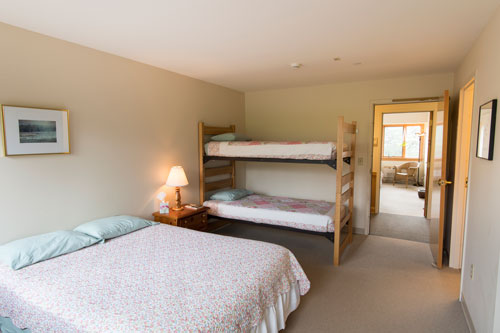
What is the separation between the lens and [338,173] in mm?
3211

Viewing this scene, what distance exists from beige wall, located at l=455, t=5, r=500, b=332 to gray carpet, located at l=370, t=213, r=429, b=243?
6.30ft

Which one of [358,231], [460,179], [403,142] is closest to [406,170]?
[403,142]

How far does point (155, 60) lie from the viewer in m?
3.06

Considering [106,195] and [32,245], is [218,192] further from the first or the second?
[32,245]

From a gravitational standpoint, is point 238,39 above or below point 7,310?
above

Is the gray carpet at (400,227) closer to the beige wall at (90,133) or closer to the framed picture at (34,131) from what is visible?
the beige wall at (90,133)

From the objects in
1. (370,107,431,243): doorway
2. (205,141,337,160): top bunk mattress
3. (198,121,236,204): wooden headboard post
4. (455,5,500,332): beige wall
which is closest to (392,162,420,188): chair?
(370,107,431,243): doorway

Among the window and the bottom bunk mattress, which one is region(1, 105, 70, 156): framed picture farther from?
the window

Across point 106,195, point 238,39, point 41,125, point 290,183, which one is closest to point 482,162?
point 238,39

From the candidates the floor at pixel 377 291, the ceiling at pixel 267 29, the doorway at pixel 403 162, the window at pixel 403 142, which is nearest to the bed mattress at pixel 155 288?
the floor at pixel 377 291

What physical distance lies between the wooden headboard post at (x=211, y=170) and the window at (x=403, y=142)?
283 inches

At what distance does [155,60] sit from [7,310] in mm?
2495

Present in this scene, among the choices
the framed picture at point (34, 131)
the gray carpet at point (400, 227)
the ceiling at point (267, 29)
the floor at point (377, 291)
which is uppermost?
the ceiling at point (267, 29)

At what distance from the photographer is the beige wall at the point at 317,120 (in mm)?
4031
